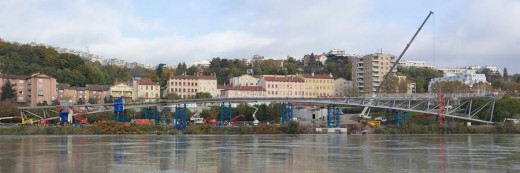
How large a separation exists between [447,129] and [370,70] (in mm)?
83159

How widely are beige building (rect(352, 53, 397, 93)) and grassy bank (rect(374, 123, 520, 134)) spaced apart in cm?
7854

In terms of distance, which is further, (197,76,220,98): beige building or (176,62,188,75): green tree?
(176,62,188,75): green tree

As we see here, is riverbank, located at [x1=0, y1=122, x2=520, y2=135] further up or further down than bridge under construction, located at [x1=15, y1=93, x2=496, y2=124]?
further down

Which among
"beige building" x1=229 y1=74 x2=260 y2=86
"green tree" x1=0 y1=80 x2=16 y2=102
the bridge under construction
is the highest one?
"beige building" x1=229 y1=74 x2=260 y2=86

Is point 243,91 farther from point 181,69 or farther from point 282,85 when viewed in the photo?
point 181,69

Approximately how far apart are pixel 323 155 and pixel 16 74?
377 ft

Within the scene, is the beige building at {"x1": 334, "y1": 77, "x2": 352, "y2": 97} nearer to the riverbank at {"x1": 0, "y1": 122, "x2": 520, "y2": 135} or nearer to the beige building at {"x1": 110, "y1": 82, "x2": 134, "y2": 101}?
the beige building at {"x1": 110, "y1": 82, "x2": 134, "y2": 101}

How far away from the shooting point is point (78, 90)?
13125 centimetres

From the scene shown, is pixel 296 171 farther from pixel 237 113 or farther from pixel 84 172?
pixel 237 113

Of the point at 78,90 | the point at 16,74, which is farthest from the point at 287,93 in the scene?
the point at 16,74

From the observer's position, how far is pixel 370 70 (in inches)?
6447

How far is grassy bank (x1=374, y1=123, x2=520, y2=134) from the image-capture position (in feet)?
266

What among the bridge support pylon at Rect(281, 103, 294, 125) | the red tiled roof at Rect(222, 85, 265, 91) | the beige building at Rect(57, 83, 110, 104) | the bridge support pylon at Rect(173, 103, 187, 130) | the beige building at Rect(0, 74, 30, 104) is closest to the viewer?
the bridge support pylon at Rect(173, 103, 187, 130)

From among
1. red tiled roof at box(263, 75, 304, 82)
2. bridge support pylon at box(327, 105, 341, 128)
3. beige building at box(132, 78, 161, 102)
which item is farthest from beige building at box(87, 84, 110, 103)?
bridge support pylon at box(327, 105, 341, 128)
